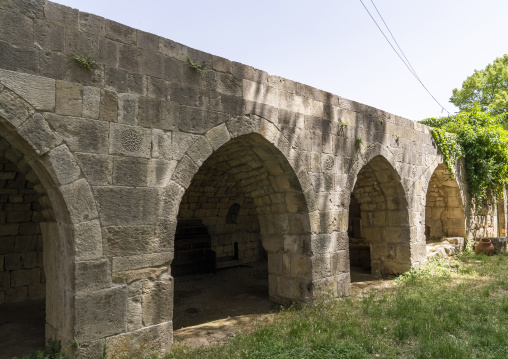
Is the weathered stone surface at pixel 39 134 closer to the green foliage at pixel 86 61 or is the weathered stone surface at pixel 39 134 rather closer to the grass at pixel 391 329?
the green foliage at pixel 86 61

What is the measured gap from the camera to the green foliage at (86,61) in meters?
3.44

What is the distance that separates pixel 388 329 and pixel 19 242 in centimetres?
580

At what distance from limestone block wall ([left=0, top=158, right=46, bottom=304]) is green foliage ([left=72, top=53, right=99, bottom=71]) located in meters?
3.45

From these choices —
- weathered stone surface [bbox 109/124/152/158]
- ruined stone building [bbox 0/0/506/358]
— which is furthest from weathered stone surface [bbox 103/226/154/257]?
weathered stone surface [bbox 109/124/152/158]

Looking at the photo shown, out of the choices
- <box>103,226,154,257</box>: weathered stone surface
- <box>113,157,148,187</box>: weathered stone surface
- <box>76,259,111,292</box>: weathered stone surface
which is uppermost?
<box>113,157,148,187</box>: weathered stone surface

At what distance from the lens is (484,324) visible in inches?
176

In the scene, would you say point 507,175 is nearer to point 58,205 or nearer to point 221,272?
point 221,272

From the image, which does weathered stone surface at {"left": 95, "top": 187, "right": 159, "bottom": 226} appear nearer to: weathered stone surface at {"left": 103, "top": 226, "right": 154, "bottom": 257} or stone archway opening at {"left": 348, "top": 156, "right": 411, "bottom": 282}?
weathered stone surface at {"left": 103, "top": 226, "right": 154, "bottom": 257}

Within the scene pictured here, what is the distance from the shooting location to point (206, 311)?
5.77 m

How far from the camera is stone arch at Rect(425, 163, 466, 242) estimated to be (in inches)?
398

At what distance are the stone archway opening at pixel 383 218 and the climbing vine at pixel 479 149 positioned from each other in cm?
278

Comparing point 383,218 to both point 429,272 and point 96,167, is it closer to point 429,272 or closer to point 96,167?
point 429,272

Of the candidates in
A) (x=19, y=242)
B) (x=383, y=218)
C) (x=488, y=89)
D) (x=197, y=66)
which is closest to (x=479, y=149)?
(x=383, y=218)

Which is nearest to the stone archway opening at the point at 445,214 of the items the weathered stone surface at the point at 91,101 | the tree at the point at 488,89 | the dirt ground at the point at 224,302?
the dirt ground at the point at 224,302
